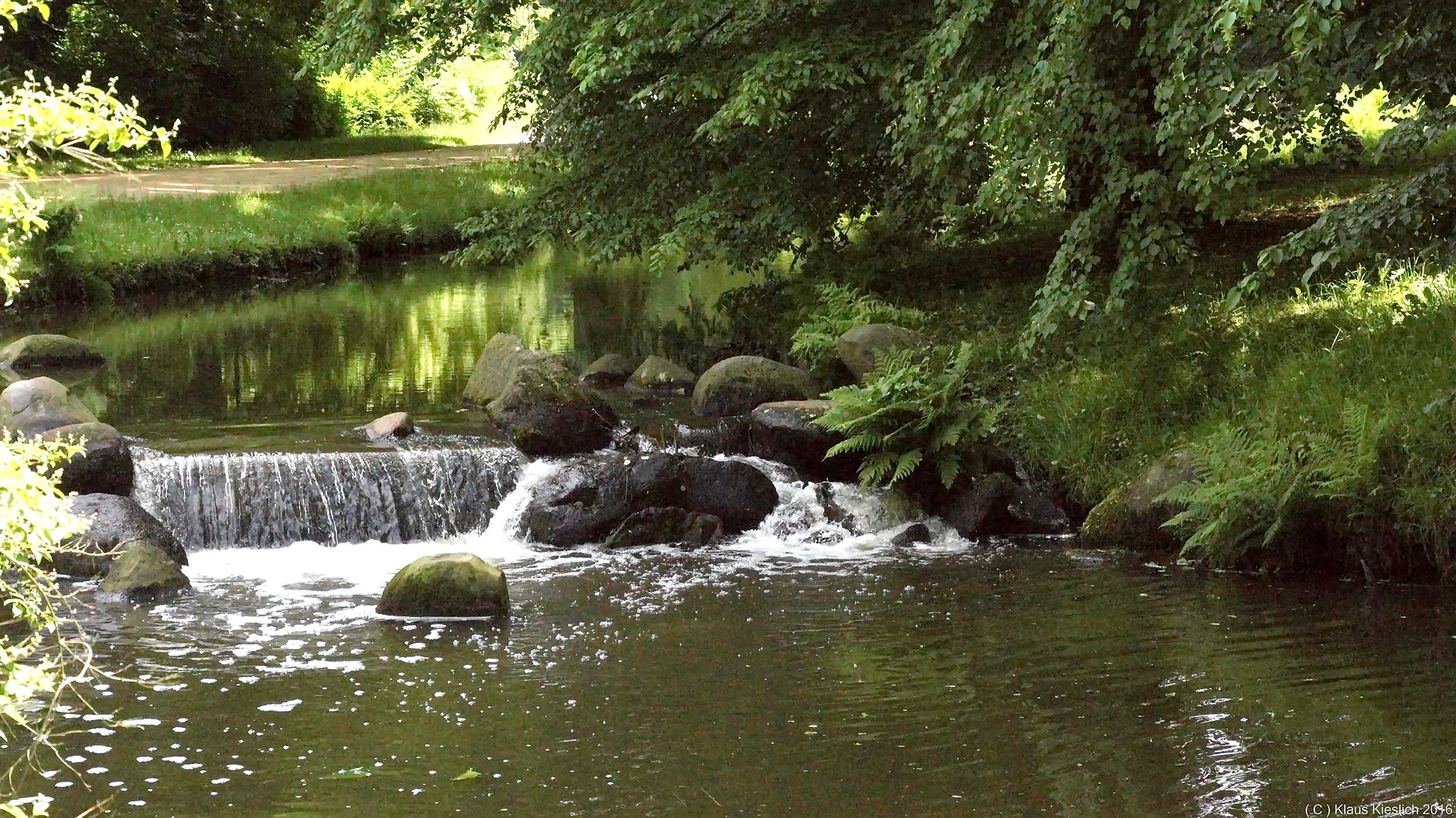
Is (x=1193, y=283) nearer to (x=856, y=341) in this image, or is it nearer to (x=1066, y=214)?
(x=856, y=341)

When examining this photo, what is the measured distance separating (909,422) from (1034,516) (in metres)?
1.25

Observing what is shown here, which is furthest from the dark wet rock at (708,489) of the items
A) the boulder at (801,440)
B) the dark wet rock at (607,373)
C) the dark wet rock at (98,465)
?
the dark wet rock at (607,373)

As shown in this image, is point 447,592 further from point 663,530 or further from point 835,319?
point 835,319

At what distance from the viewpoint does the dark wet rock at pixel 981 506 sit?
39.4ft

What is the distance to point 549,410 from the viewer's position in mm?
13797

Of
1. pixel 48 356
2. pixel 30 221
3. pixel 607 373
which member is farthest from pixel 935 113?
pixel 48 356

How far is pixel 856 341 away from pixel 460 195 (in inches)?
705

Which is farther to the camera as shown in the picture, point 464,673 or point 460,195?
point 460,195

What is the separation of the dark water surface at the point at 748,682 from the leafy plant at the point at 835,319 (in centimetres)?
225

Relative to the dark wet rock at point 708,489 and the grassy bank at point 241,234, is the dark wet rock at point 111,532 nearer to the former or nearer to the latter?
the dark wet rock at point 708,489

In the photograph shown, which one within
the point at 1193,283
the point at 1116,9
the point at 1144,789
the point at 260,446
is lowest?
the point at 1144,789

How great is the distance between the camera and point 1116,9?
36.0 feet

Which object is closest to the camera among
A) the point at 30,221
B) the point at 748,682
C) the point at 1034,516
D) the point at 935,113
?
the point at 30,221

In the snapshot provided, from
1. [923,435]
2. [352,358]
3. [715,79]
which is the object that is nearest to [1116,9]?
[923,435]
